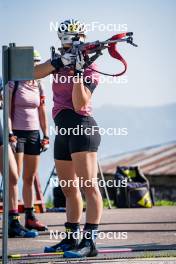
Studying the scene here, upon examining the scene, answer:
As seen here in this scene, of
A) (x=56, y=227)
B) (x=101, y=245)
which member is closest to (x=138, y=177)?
(x=56, y=227)

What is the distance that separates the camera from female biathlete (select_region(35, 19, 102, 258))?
29.2 feet

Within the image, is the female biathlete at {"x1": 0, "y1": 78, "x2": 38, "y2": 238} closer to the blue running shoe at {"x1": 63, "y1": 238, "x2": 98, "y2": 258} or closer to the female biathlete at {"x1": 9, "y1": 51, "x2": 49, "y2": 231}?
the female biathlete at {"x1": 9, "y1": 51, "x2": 49, "y2": 231}

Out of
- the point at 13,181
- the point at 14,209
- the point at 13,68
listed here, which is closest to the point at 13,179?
the point at 13,181

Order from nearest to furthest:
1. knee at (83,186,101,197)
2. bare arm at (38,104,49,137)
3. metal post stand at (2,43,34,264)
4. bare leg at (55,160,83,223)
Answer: metal post stand at (2,43,34,264)
knee at (83,186,101,197)
bare leg at (55,160,83,223)
bare arm at (38,104,49,137)

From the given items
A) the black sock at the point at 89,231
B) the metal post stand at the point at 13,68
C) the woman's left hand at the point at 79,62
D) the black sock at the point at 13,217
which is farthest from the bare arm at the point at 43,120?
the metal post stand at the point at 13,68

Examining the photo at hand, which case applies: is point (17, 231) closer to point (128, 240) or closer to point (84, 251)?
point (128, 240)

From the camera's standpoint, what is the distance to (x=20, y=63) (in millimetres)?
7855

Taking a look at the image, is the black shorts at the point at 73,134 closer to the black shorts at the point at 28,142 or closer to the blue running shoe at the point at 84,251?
the blue running shoe at the point at 84,251

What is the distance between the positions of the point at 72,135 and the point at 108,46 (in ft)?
2.65

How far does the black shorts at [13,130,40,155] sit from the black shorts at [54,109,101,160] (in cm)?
173

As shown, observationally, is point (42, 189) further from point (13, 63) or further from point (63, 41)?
point (13, 63)

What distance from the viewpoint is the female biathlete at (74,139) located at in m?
8.91

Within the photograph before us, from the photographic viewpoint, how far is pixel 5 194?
25.6 ft

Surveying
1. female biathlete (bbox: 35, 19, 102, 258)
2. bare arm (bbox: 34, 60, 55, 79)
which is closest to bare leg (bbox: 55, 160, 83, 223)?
female biathlete (bbox: 35, 19, 102, 258)
